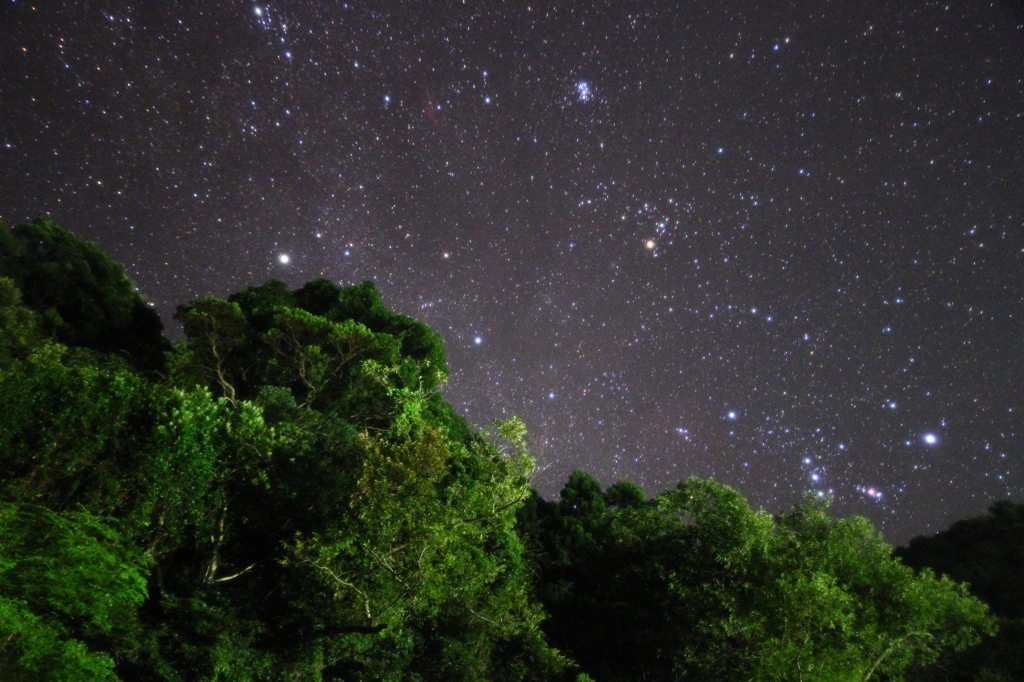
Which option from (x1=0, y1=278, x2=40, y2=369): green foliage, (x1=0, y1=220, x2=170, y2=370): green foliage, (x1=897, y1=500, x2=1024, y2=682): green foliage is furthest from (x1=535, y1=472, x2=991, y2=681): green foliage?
(x1=0, y1=220, x2=170, y2=370): green foliage

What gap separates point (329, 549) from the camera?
11.3 m

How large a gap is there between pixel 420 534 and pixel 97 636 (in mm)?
6825

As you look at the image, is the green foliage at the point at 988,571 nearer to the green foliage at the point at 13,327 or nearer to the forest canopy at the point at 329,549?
the forest canopy at the point at 329,549

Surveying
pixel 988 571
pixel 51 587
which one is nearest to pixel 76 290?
pixel 51 587

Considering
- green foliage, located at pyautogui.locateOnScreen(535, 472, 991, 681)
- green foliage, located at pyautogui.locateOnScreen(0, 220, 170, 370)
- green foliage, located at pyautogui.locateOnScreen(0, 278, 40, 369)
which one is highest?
green foliage, located at pyautogui.locateOnScreen(0, 220, 170, 370)

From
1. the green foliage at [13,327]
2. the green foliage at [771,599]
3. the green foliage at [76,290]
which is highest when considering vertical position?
the green foliage at [76,290]

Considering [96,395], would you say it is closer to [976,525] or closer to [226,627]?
[226,627]

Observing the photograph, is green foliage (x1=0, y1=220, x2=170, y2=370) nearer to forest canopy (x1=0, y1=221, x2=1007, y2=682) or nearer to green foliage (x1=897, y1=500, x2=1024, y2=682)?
forest canopy (x1=0, y1=221, x2=1007, y2=682)

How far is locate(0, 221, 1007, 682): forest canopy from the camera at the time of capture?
9.77 meters

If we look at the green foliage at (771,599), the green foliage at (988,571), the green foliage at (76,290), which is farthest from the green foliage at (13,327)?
the green foliage at (988,571)

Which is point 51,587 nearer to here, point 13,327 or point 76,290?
point 13,327

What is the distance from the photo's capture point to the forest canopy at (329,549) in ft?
32.1

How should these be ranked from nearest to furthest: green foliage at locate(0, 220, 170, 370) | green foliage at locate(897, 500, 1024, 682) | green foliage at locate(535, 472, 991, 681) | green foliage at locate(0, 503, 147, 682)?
green foliage at locate(0, 503, 147, 682) < green foliage at locate(535, 472, 991, 681) < green foliage at locate(897, 500, 1024, 682) < green foliage at locate(0, 220, 170, 370)

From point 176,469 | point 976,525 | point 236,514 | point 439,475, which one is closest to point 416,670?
point 236,514
